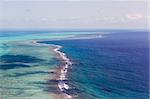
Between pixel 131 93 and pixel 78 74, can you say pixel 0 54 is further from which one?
pixel 131 93

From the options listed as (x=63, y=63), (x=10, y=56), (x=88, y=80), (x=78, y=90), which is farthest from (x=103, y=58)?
(x=78, y=90)

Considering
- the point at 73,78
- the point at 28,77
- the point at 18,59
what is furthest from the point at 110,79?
the point at 18,59

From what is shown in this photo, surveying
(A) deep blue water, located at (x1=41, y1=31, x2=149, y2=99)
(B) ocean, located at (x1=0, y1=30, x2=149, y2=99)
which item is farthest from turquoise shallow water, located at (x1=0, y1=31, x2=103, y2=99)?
(A) deep blue water, located at (x1=41, y1=31, x2=149, y2=99)

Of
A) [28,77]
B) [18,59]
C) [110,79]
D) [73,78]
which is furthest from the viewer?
[18,59]

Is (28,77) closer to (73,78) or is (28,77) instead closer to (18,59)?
(73,78)

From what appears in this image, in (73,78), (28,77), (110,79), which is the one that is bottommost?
(110,79)

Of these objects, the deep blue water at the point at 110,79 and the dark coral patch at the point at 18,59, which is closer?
the deep blue water at the point at 110,79

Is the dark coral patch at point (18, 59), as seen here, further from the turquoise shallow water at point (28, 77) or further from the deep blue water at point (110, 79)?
the deep blue water at point (110, 79)

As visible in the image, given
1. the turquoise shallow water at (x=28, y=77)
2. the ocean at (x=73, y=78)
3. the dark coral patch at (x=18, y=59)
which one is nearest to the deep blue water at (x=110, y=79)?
the ocean at (x=73, y=78)

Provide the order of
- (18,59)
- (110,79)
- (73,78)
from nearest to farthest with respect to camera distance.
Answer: (110,79) → (73,78) → (18,59)

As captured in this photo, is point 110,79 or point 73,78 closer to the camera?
point 110,79

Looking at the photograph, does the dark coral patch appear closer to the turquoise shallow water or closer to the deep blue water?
the turquoise shallow water
